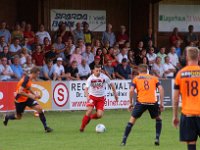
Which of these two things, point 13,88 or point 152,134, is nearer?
point 152,134

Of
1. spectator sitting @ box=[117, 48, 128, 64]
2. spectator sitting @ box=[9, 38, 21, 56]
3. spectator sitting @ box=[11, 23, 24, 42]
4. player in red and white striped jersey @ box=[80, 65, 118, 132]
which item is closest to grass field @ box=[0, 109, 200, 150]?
player in red and white striped jersey @ box=[80, 65, 118, 132]

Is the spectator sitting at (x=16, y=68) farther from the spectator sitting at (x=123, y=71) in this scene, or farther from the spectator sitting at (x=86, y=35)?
the spectator sitting at (x=86, y=35)

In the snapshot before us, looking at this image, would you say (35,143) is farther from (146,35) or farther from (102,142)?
(146,35)

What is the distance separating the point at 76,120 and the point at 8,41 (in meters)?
5.34

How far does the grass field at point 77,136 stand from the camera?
1427 centimetres

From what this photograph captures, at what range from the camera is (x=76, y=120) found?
2103 cm

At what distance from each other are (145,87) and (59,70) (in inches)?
391

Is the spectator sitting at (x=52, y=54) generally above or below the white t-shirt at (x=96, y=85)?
above

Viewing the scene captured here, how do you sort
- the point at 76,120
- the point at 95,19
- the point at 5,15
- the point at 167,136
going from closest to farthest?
the point at 167,136
the point at 76,120
the point at 5,15
the point at 95,19

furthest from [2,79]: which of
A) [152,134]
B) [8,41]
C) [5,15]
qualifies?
[152,134]

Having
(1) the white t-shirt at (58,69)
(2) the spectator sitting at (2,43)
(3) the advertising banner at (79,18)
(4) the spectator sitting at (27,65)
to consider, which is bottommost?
(1) the white t-shirt at (58,69)

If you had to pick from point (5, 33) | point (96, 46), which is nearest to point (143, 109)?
point (5, 33)

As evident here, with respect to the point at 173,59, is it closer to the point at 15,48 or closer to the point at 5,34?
the point at 15,48

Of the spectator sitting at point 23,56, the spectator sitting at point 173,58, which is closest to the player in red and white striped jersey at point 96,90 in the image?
the spectator sitting at point 23,56
